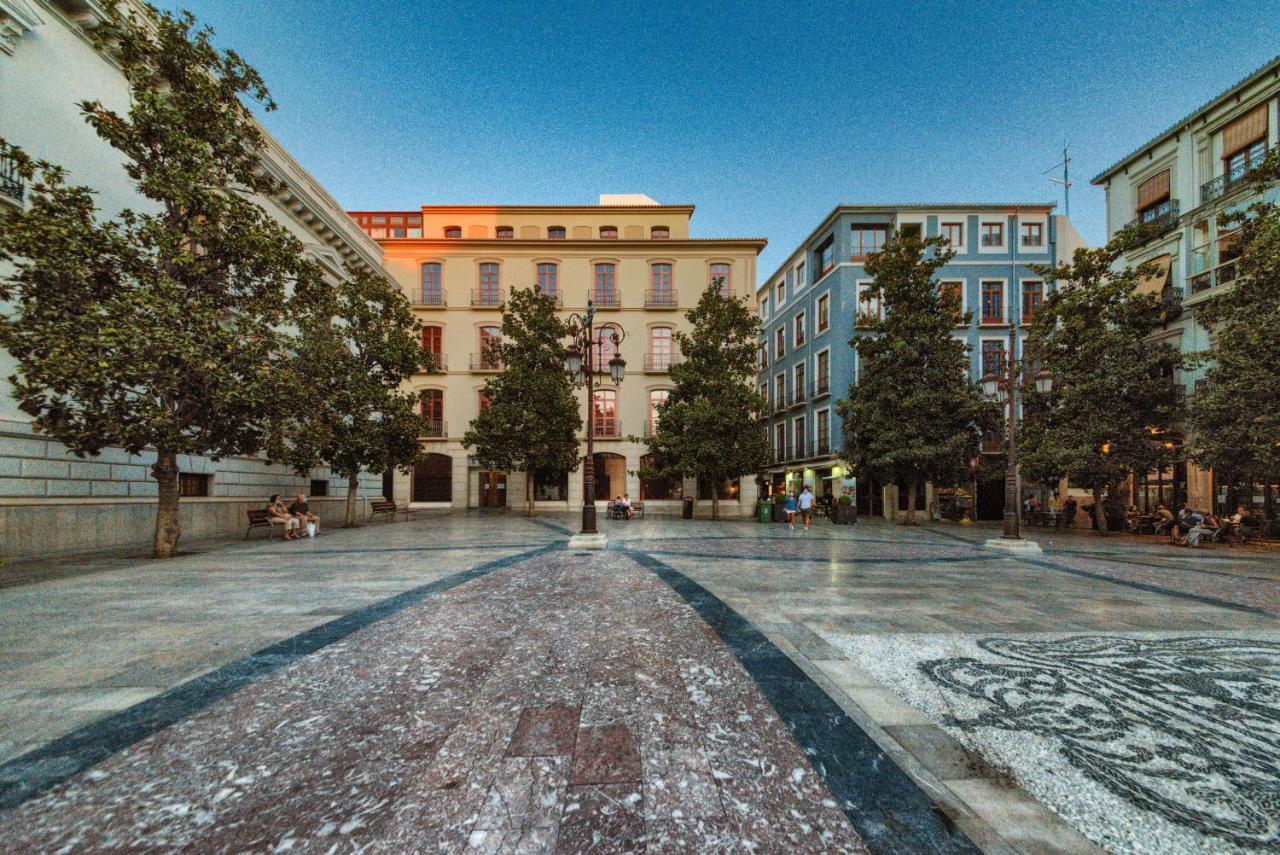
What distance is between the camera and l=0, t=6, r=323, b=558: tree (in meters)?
7.91

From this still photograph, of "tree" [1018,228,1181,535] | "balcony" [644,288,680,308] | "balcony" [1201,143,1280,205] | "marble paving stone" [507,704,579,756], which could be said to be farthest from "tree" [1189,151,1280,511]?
"balcony" [644,288,680,308]

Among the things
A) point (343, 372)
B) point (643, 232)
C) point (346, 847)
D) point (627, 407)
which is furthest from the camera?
point (643, 232)

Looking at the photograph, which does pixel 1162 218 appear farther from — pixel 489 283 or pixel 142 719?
pixel 489 283

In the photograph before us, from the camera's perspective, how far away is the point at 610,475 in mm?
27938

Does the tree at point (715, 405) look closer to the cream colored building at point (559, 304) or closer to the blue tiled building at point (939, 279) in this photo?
the cream colored building at point (559, 304)

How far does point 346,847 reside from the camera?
2049mm

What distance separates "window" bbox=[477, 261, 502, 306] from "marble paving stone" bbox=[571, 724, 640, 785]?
1150 inches

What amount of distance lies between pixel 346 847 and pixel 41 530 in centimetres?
1331

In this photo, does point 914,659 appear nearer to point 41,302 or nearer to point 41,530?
point 41,302

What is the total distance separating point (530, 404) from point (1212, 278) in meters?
26.3

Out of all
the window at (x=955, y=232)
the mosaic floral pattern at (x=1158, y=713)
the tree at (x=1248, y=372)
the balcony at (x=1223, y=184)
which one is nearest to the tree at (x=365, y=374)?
the mosaic floral pattern at (x=1158, y=713)

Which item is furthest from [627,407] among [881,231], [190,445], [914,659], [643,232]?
[914,659]

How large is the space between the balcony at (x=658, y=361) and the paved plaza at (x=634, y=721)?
22.5m

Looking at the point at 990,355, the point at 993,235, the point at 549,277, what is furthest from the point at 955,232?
the point at 549,277
